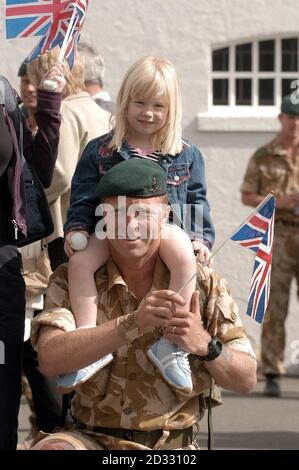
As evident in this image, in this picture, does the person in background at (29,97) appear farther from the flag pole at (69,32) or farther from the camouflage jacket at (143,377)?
the camouflage jacket at (143,377)

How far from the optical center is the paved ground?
852cm

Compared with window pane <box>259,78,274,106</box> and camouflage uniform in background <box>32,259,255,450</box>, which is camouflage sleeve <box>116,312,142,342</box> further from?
window pane <box>259,78,274,106</box>

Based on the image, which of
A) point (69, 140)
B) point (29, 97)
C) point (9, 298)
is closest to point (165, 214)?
point (9, 298)

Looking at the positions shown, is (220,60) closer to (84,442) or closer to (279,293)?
(279,293)

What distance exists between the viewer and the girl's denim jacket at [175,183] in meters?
5.81

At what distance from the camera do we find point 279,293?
10.3 m

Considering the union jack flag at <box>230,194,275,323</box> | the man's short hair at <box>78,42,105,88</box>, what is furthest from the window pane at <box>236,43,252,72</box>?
the union jack flag at <box>230,194,275,323</box>

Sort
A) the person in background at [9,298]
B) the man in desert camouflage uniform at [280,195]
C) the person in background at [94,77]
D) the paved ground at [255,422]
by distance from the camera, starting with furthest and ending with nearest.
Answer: the man in desert camouflage uniform at [280,195]
the paved ground at [255,422]
the person in background at [94,77]
the person in background at [9,298]

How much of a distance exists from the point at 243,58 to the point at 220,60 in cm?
20

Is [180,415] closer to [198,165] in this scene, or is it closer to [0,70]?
[198,165]

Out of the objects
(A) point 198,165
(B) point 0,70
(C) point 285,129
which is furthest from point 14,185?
(B) point 0,70

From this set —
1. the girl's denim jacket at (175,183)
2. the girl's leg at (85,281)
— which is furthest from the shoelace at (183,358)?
the girl's denim jacket at (175,183)

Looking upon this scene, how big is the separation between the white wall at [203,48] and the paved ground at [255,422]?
1619 mm

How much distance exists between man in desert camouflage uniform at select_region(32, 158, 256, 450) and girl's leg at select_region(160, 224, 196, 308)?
4cm
